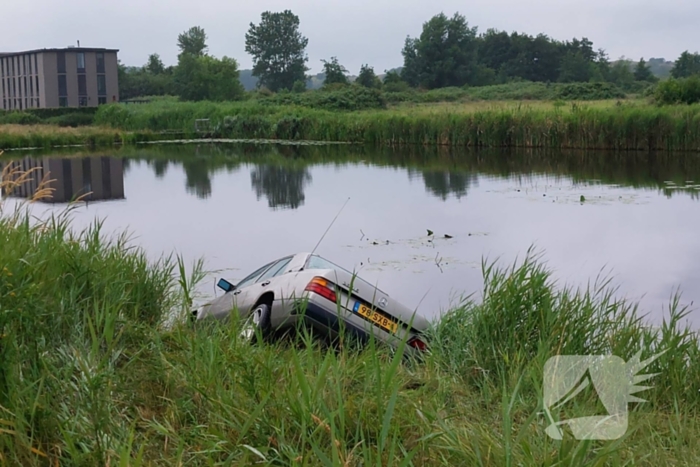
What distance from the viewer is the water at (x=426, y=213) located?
1059 centimetres

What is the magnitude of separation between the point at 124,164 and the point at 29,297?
1020 inches

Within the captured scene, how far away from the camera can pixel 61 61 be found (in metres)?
60.2

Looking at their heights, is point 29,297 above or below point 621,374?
above

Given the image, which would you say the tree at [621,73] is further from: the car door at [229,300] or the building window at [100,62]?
the car door at [229,300]

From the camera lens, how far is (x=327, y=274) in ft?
18.9

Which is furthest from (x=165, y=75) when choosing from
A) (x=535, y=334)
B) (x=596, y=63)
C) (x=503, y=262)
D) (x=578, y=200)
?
(x=535, y=334)

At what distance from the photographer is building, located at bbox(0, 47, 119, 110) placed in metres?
60.0

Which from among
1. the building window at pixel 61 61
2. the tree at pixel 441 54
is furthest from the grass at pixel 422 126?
the tree at pixel 441 54

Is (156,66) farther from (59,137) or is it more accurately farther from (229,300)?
(229,300)

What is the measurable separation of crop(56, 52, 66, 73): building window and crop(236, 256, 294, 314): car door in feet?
189

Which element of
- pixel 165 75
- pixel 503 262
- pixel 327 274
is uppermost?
pixel 165 75

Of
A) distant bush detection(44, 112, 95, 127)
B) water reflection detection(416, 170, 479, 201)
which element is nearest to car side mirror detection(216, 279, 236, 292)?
water reflection detection(416, 170, 479, 201)

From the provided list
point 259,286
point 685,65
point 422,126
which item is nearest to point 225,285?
point 259,286

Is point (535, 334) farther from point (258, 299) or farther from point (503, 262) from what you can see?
point (503, 262)
